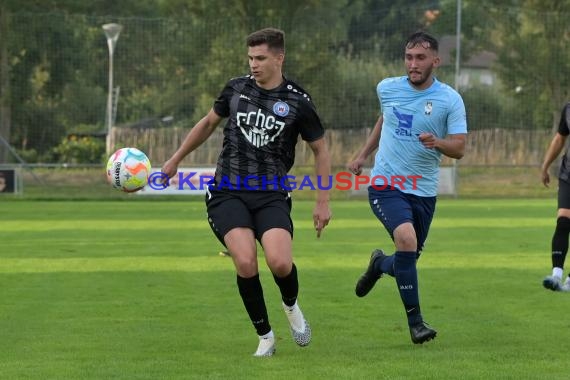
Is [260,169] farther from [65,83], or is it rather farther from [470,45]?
[470,45]

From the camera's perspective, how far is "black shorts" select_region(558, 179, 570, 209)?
11.4 meters

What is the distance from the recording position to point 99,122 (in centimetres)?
3919

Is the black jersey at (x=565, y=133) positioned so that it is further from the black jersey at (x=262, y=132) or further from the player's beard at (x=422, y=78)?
the black jersey at (x=262, y=132)

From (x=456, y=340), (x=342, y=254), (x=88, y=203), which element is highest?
(x=456, y=340)

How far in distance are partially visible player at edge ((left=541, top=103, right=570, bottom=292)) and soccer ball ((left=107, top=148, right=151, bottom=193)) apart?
4.54 meters

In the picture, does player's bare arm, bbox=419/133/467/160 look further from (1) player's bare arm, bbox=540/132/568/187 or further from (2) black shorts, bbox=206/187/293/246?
(1) player's bare arm, bbox=540/132/568/187

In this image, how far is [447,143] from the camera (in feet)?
26.0

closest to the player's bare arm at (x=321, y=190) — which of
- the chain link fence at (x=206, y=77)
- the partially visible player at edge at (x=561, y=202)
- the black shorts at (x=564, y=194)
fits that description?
the partially visible player at edge at (x=561, y=202)

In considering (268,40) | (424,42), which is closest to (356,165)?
(424,42)

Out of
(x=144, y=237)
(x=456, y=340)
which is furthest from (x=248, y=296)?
(x=144, y=237)

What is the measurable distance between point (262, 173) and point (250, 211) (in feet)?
0.85

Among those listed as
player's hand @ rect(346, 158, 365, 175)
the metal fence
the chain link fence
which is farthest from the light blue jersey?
the metal fence

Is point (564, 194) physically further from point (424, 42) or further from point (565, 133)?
point (424, 42)

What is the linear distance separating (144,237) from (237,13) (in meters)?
20.3
